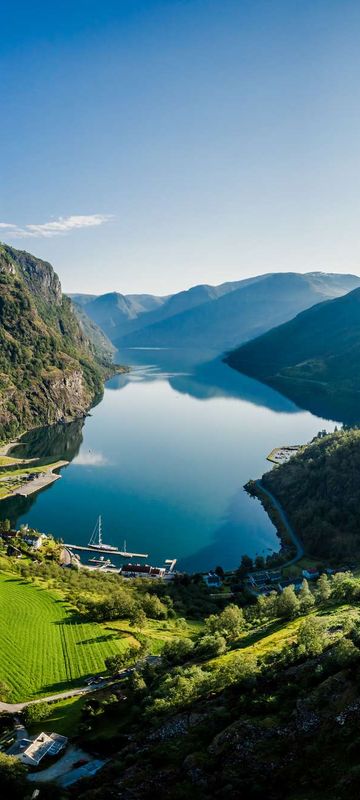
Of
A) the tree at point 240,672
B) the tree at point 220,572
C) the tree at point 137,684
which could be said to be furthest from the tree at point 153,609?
the tree at point 240,672

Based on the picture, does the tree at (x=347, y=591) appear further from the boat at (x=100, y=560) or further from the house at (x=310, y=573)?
the boat at (x=100, y=560)

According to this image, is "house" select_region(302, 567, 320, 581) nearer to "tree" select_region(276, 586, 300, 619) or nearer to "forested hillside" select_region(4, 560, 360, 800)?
"forested hillside" select_region(4, 560, 360, 800)

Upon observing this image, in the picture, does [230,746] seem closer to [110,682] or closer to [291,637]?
[291,637]

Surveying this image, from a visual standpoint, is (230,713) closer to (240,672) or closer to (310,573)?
(240,672)

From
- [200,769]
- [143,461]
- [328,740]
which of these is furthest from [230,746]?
[143,461]

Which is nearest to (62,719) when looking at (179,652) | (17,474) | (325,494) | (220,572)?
(179,652)
